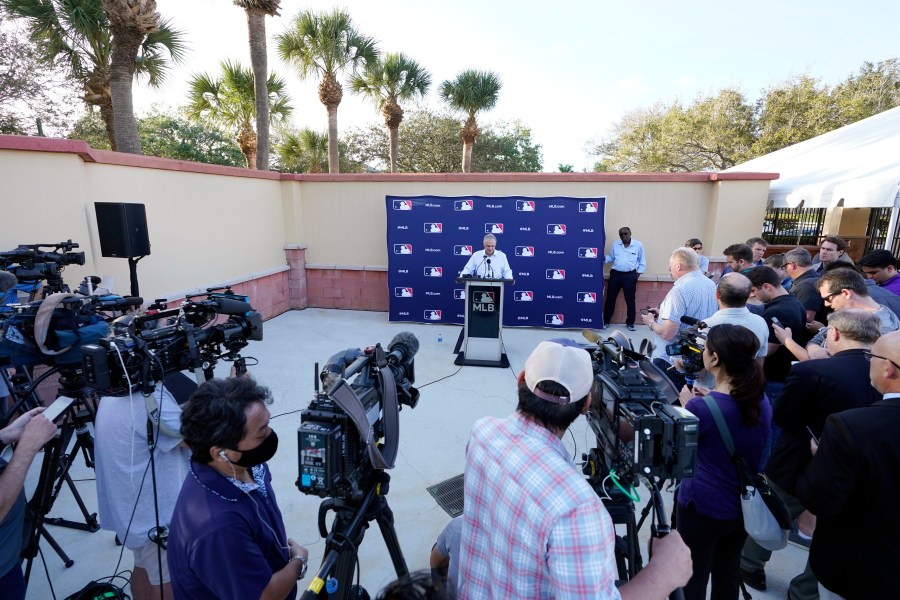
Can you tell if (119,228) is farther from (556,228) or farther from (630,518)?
(556,228)

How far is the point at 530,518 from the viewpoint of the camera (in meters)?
1.13

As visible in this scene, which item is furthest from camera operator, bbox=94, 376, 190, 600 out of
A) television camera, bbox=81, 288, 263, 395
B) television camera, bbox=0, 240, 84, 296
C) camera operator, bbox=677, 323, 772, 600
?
television camera, bbox=0, 240, 84, 296

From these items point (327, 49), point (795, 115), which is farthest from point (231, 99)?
point (795, 115)

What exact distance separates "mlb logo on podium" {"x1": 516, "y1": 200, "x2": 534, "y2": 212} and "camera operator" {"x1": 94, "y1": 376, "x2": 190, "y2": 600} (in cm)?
653

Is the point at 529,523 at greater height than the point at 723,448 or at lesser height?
greater

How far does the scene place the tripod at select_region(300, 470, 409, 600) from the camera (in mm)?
1458

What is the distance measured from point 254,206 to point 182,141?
16.7 meters

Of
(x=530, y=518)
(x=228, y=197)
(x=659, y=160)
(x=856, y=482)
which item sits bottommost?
(x=856, y=482)

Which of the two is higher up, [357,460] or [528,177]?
[528,177]

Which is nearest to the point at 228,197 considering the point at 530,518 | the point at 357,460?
the point at 357,460

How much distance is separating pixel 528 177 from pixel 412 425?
5091mm

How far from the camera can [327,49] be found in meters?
13.2

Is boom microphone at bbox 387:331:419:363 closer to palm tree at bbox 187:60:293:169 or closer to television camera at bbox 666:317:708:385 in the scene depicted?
television camera at bbox 666:317:708:385

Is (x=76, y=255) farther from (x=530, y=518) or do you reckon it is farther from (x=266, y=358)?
(x=530, y=518)
